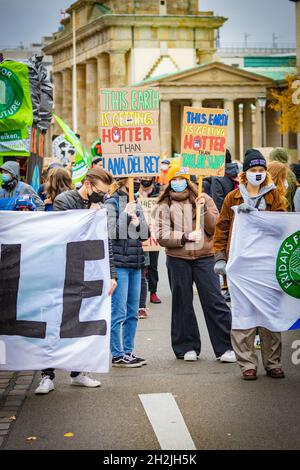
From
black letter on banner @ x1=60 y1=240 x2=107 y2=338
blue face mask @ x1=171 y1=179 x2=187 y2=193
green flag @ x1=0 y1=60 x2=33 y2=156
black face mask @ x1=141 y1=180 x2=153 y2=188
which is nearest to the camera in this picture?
black letter on banner @ x1=60 y1=240 x2=107 y2=338

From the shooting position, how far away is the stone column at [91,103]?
399ft

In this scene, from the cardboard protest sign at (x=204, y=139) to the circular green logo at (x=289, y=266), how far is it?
79.0 inches

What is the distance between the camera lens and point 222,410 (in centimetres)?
813

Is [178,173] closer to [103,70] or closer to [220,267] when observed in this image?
[220,267]

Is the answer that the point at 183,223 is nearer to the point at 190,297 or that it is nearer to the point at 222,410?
the point at 190,297

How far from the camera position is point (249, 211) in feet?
31.1

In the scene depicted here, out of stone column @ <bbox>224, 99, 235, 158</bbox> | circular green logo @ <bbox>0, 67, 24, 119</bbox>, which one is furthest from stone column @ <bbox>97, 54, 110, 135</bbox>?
circular green logo @ <bbox>0, 67, 24, 119</bbox>

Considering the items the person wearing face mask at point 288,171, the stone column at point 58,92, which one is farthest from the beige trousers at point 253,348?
the stone column at point 58,92

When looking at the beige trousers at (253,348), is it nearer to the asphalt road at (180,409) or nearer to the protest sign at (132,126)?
the asphalt road at (180,409)

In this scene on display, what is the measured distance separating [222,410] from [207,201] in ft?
9.63

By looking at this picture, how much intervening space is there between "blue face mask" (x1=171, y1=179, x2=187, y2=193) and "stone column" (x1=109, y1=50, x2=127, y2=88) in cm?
10562

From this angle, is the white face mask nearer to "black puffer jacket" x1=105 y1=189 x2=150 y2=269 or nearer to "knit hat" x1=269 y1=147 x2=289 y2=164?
"black puffer jacket" x1=105 y1=189 x2=150 y2=269

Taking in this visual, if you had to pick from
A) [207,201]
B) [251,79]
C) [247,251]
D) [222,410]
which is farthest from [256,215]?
[251,79]

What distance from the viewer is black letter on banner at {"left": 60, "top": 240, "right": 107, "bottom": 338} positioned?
866 cm
